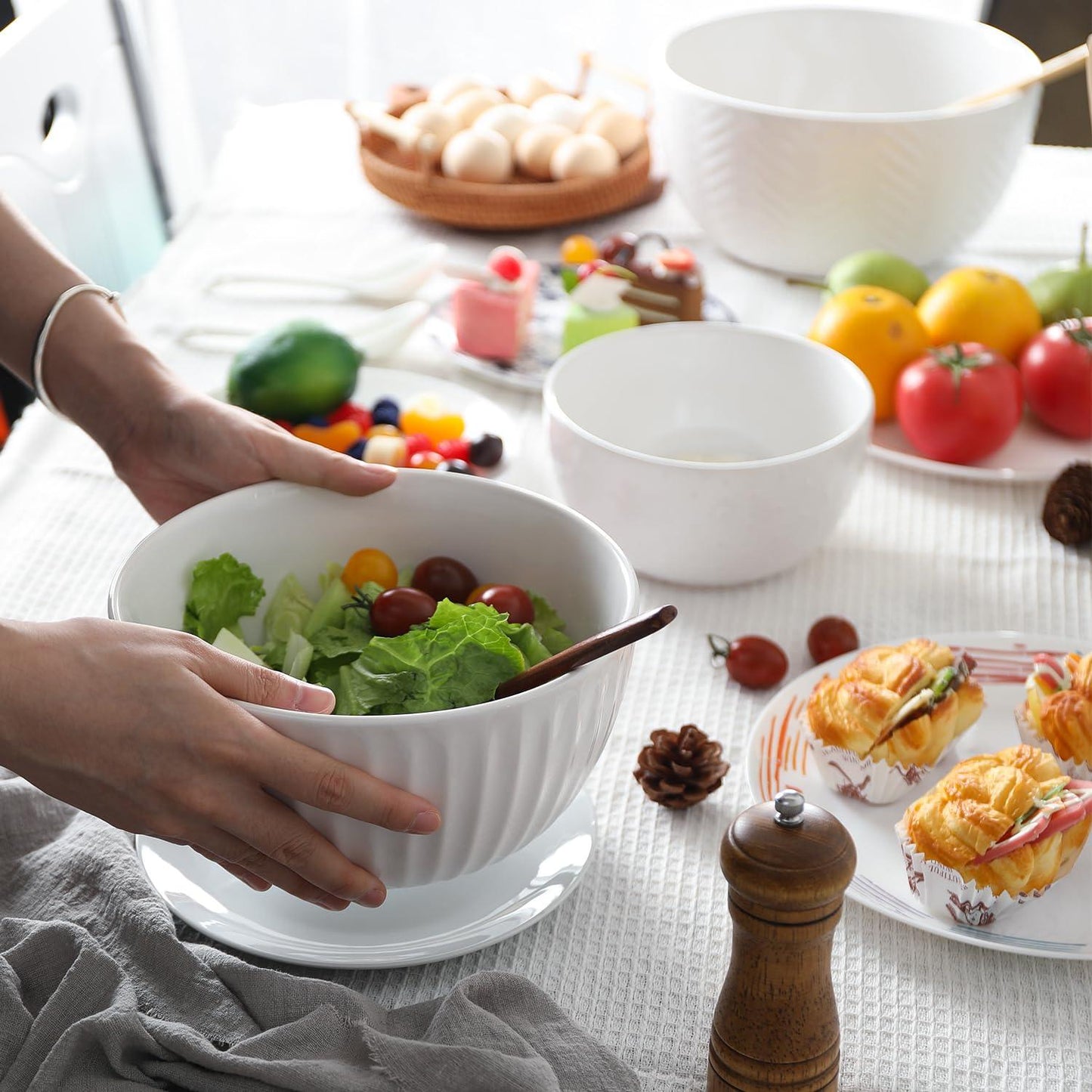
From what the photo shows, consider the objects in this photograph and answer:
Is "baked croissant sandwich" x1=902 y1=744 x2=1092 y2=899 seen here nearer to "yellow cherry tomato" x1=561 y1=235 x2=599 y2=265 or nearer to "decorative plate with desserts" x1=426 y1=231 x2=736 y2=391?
"decorative plate with desserts" x1=426 y1=231 x2=736 y2=391

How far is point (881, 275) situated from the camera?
1.29 m

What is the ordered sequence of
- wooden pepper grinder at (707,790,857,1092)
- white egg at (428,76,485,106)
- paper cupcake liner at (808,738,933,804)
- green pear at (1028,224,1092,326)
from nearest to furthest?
wooden pepper grinder at (707,790,857,1092), paper cupcake liner at (808,738,933,804), green pear at (1028,224,1092,326), white egg at (428,76,485,106)

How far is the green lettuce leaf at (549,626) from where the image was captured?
763mm

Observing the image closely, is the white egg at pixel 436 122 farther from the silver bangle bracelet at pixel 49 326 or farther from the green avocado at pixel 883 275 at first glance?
the silver bangle bracelet at pixel 49 326

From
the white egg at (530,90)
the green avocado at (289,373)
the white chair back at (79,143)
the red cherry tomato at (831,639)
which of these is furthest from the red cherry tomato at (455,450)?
the white egg at (530,90)

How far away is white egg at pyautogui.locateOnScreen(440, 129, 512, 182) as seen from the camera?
1.49 meters

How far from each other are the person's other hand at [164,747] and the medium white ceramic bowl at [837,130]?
3.13 feet

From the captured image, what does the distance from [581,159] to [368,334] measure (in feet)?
1.28

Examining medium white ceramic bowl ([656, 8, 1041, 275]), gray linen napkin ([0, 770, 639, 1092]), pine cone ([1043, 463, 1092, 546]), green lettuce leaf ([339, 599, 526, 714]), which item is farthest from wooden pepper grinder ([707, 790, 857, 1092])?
medium white ceramic bowl ([656, 8, 1041, 275])

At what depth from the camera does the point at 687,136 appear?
4.55 feet

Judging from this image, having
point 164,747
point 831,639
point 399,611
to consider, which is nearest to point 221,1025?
point 164,747

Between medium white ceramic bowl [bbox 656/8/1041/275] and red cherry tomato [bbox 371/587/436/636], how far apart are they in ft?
2.60

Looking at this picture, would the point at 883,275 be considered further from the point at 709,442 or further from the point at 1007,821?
the point at 1007,821

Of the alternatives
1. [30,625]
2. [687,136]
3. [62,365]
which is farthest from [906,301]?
[30,625]
